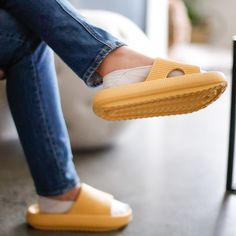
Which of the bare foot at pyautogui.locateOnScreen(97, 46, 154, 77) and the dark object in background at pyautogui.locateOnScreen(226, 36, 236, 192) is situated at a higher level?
the bare foot at pyautogui.locateOnScreen(97, 46, 154, 77)

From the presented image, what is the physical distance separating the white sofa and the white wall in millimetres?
2518

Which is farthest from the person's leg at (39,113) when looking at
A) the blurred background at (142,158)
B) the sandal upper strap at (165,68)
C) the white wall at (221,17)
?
the white wall at (221,17)

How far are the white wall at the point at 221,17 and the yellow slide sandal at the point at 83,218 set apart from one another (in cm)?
305

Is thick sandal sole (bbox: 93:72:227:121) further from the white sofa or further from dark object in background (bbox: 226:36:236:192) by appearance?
the white sofa

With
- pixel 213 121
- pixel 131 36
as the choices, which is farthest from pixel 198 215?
pixel 213 121

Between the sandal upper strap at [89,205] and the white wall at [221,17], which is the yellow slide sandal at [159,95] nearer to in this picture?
the sandal upper strap at [89,205]

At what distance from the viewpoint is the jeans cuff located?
33.1 inches

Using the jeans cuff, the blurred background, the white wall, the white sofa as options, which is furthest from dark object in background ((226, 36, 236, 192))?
the white wall

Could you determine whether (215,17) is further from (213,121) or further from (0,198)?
(0,198)

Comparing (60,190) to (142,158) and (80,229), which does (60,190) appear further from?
(142,158)

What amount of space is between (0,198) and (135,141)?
0.64 meters

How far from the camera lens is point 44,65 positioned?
979 millimetres

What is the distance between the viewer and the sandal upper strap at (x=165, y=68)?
843 millimetres

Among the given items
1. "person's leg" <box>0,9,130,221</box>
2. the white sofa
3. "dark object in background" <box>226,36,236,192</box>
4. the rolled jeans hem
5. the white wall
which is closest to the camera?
"person's leg" <box>0,9,130,221</box>
